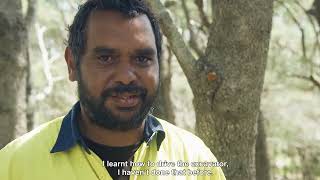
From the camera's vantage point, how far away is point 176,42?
136 inches

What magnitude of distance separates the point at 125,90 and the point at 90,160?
283 mm

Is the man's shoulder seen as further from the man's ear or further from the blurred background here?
the blurred background

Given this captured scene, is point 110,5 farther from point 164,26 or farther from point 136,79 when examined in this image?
point 164,26

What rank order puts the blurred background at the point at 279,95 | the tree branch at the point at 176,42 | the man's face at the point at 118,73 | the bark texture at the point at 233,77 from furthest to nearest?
the blurred background at the point at 279,95 < the tree branch at the point at 176,42 < the bark texture at the point at 233,77 < the man's face at the point at 118,73

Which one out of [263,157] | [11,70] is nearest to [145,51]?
[11,70]

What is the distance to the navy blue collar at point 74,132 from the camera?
191 centimetres

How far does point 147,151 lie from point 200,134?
1.42 metres

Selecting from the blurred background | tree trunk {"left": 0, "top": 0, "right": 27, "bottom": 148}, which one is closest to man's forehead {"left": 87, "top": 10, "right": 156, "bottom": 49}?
tree trunk {"left": 0, "top": 0, "right": 27, "bottom": 148}

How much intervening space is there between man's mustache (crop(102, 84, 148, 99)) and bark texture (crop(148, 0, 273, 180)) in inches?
52.5

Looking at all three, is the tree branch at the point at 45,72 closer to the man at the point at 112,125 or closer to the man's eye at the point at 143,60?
the man at the point at 112,125

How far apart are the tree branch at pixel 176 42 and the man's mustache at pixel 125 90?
1.38 meters

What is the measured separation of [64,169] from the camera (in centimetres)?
186

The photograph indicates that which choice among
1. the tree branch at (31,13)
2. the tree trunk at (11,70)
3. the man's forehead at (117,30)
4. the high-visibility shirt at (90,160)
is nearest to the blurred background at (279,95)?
the tree branch at (31,13)

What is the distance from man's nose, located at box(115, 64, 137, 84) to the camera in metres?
1.93
